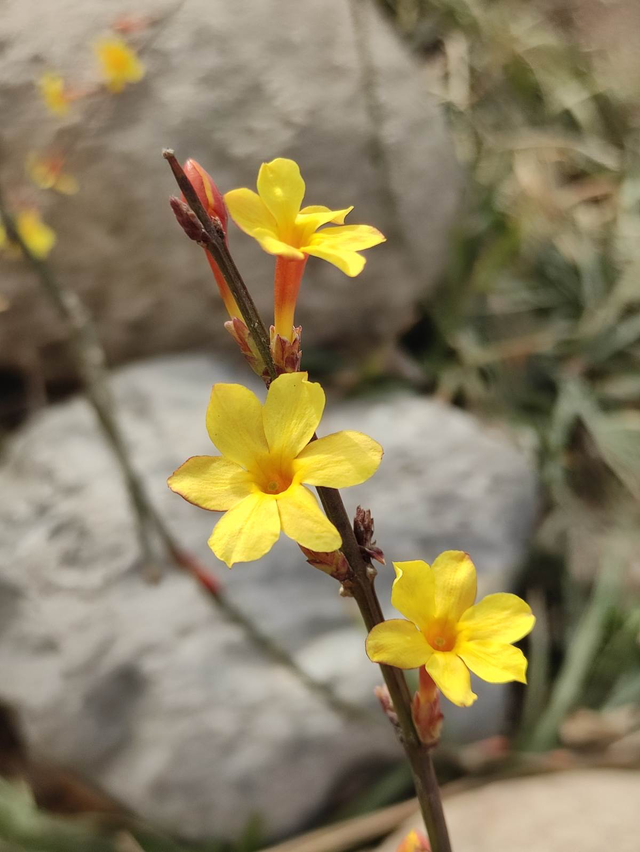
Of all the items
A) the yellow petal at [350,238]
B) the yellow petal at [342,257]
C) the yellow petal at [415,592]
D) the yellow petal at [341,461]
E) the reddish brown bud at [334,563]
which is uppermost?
the yellow petal at [342,257]

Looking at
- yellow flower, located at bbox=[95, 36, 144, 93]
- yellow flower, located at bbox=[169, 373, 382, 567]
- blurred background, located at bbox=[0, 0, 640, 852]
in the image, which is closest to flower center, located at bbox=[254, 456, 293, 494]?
yellow flower, located at bbox=[169, 373, 382, 567]

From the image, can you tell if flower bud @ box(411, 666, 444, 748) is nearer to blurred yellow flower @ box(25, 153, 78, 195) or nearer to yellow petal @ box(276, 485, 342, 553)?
yellow petal @ box(276, 485, 342, 553)

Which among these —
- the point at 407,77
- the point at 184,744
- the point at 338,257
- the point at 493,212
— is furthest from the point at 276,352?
the point at 493,212

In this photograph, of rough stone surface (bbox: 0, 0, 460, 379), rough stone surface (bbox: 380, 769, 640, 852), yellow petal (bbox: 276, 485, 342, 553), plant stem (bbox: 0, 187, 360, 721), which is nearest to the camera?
yellow petal (bbox: 276, 485, 342, 553)

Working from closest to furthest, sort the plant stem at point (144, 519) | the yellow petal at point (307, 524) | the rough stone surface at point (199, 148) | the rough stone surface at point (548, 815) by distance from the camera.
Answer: the yellow petal at point (307, 524) < the rough stone surface at point (548, 815) < the plant stem at point (144, 519) < the rough stone surface at point (199, 148)

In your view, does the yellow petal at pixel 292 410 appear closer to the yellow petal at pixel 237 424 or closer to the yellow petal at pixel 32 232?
the yellow petal at pixel 237 424

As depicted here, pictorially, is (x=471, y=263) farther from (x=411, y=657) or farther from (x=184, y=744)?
(x=411, y=657)

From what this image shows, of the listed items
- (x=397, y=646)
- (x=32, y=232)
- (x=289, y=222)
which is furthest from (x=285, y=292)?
(x=32, y=232)

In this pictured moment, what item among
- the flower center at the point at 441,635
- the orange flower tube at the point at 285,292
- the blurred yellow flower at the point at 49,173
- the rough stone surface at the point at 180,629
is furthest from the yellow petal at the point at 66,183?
the flower center at the point at 441,635
